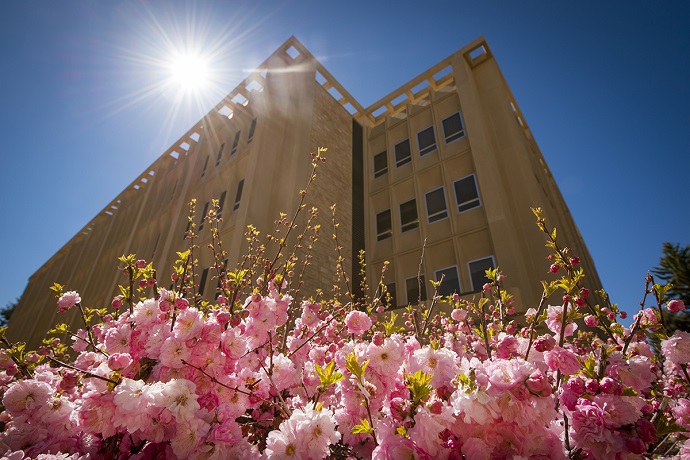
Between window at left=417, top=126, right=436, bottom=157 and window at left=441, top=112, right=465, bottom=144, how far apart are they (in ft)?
2.08

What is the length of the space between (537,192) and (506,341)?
1105cm

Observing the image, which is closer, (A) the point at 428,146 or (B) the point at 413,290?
(B) the point at 413,290

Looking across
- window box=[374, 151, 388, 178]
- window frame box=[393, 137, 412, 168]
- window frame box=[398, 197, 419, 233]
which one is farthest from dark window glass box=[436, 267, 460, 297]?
window box=[374, 151, 388, 178]

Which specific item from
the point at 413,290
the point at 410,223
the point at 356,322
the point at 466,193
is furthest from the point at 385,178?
the point at 356,322

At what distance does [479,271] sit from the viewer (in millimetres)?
10453

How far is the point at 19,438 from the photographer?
1.65 meters

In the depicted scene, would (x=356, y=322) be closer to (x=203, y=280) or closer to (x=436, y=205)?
(x=436, y=205)

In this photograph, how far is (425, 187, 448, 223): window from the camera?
40.9ft

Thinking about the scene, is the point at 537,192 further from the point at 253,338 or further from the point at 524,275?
the point at 253,338

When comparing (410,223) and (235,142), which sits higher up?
Answer: (235,142)

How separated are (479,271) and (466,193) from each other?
3.25 m

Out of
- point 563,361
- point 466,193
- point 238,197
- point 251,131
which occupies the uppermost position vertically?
point 251,131

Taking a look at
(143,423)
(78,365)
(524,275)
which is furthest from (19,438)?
(524,275)

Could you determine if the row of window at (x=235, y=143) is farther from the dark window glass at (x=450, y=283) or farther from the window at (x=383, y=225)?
the dark window glass at (x=450, y=283)
